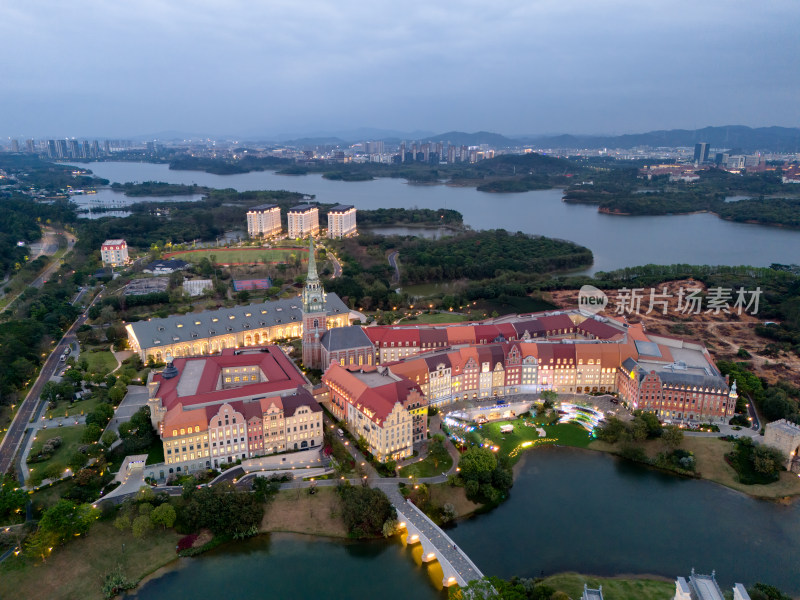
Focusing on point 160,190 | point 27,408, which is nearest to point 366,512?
point 27,408

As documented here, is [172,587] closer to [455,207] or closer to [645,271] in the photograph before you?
[645,271]

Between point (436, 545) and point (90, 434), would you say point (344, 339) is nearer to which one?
point (90, 434)

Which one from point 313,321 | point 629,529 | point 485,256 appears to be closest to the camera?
point 629,529

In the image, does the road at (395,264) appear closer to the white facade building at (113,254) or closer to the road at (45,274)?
the white facade building at (113,254)

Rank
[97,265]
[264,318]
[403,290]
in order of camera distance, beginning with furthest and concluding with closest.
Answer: [97,265] → [403,290] → [264,318]

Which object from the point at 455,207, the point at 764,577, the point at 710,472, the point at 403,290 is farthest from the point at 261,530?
the point at 455,207

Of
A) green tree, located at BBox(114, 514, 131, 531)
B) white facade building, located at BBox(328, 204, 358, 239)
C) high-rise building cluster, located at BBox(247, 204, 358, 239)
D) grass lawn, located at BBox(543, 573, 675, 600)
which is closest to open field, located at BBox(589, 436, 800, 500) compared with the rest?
grass lawn, located at BBox(543, 573, 675, 600)

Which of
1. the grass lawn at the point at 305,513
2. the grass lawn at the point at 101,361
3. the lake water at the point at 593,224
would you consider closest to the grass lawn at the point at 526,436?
the grass lawn at the point at 305,513
